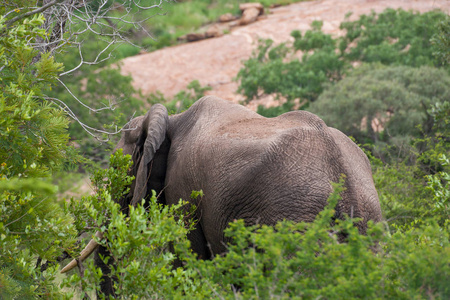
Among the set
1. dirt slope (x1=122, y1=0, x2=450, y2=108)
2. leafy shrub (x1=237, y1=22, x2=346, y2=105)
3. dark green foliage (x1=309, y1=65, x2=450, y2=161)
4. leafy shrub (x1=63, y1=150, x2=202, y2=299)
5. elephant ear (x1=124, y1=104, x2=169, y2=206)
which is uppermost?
leafy shrub (x1=63, y1=150, x2=202, y2=299)

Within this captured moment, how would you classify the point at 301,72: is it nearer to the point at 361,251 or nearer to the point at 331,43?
the point at 331,43

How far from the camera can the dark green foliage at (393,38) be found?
2030cm

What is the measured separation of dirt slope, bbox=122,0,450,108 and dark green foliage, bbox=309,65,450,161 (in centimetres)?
626

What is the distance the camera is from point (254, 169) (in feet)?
15.9

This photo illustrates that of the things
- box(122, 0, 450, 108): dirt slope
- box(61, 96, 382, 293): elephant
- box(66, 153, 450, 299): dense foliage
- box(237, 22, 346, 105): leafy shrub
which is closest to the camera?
box(66, 153, 450, 299): dense foliage

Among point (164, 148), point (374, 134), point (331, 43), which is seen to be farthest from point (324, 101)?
point (164, 148)

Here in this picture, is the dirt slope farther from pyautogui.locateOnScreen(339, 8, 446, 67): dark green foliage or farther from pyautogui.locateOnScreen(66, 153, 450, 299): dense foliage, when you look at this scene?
pyautogui.locateOnScreen(66, 153, 450, 299): dense foliage

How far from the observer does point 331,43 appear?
21.5m

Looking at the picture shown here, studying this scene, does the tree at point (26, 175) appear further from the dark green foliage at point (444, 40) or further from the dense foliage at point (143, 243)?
the dark green foliage at point (444, 40)

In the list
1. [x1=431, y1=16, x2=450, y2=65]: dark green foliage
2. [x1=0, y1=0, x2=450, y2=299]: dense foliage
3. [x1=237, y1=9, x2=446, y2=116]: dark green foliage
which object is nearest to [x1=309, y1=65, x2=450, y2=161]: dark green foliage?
[x1=237, y1=9, x2=446, y2=116]: dark green foliage

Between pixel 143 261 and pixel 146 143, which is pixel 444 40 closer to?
pixel 146 143

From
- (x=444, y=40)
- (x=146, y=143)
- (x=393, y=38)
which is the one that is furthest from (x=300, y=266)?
(x=393, y=38)

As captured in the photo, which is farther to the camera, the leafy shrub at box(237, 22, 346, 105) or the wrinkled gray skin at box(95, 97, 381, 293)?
the leafy shrub at box(237, 22, 346, 105)

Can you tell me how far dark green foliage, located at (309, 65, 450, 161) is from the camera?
1577 centimetres
